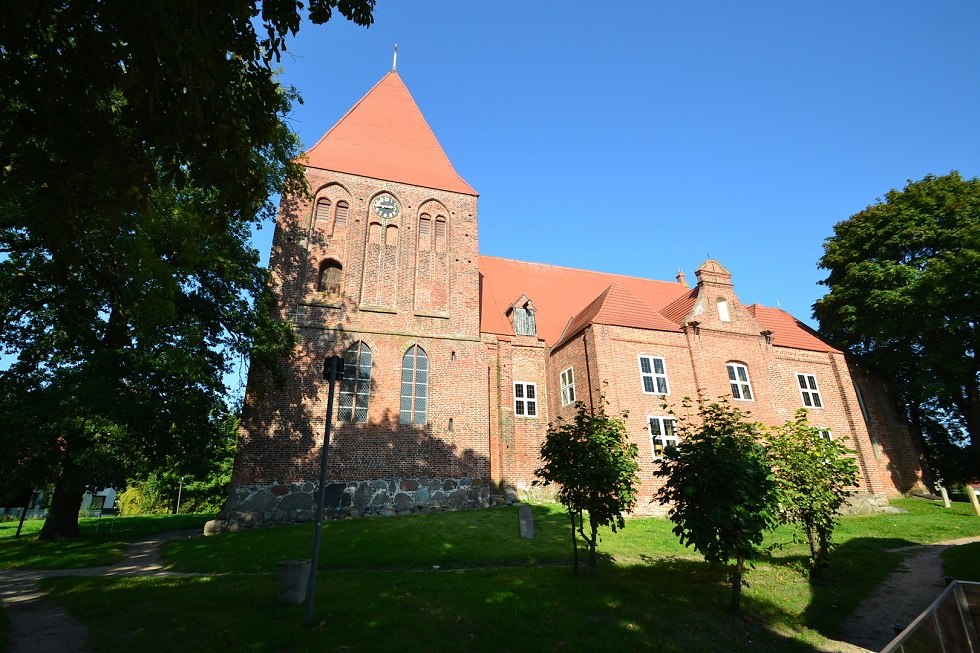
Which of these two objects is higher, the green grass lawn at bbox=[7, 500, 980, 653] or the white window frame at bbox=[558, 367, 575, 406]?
the white window frame at bbox=[558, 367, 575, 406]

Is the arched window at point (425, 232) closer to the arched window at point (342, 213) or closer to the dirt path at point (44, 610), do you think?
the arched window at point (342, 213)

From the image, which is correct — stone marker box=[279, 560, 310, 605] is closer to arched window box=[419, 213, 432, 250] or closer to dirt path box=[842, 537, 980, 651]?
dirt path box=[842, 537, 980, 651]

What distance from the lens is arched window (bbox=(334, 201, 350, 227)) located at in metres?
21.2

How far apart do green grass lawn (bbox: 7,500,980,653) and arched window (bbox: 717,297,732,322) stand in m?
10.6

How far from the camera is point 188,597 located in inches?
345

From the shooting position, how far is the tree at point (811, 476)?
9414mm

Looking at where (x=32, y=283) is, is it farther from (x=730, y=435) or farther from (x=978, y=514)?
(x=978, y=514)

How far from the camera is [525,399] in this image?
74.5ft

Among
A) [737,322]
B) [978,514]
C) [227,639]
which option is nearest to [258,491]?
[227,639]

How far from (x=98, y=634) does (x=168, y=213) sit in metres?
11.0

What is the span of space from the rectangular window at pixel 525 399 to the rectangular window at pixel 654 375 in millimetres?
5182

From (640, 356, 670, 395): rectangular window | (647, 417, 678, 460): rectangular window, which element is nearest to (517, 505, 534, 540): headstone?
(647, 417, 678, 460): rectangular window

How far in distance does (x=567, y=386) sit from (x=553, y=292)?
Answer: 7.88m

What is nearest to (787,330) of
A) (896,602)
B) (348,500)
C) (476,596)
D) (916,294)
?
(916,294)
